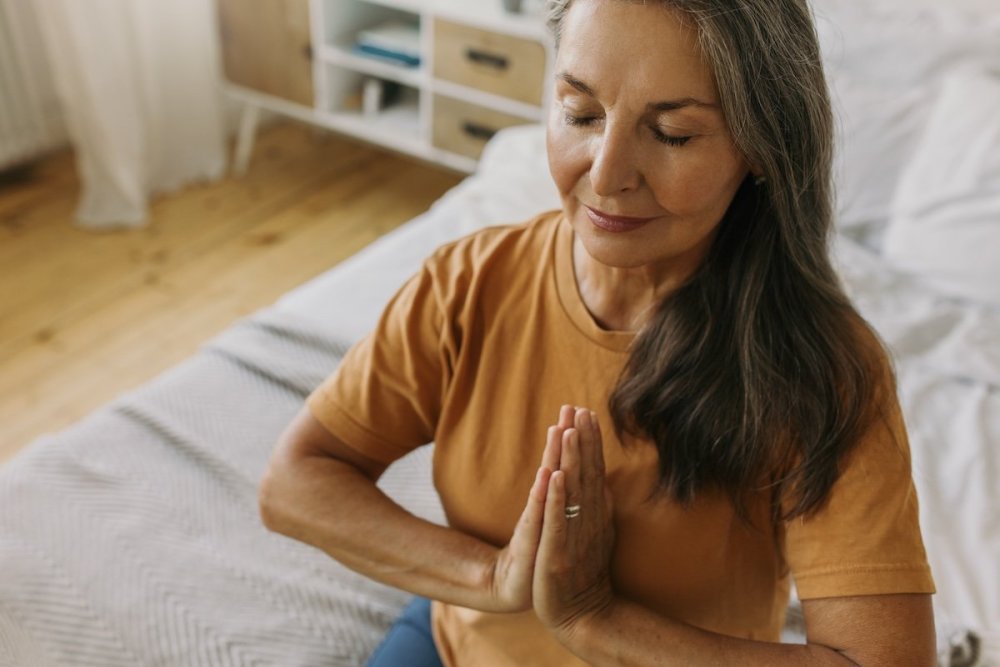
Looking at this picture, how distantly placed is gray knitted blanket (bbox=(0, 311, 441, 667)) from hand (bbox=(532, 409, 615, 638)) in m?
0.38

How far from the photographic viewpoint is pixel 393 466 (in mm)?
1427

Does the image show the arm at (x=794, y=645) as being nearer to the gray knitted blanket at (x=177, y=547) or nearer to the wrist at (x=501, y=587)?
the wrist at (x=501, y=587)

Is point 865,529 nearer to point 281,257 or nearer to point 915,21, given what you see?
point 915,21

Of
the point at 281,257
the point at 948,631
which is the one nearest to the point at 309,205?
the point at 281,257

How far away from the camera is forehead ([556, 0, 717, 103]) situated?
29.8 inches

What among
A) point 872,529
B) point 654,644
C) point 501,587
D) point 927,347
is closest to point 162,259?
point 927,347

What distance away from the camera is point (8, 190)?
3137mm

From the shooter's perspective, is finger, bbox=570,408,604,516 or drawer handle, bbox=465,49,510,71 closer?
finger, bbox=570,408,604,516

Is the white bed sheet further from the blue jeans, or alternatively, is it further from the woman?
the blue jeans

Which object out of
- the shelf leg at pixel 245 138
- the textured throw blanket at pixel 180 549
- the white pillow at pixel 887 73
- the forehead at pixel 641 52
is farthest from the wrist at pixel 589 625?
the shelf leg at pixel 245 138

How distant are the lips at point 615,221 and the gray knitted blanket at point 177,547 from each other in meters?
0.62

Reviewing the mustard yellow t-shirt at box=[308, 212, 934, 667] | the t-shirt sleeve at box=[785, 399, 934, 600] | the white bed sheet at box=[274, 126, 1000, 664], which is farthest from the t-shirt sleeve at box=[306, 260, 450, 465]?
the white bed sheet at box=[274, 126, 1000, 664]

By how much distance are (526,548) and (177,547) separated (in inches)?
22.8

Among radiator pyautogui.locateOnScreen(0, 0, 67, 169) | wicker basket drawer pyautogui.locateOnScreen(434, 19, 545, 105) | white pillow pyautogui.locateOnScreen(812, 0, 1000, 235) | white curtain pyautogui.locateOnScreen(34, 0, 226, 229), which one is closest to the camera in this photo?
white pillow pyautogui.locateOnScreen(812, 0, 1000, 235)
